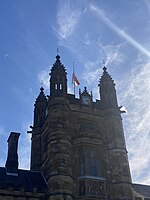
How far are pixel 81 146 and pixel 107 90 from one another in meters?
7.64

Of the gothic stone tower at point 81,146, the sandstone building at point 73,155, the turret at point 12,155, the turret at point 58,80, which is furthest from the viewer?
the turret at point 58,80

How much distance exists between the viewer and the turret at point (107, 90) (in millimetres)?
30078

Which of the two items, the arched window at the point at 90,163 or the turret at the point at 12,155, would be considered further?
the turret at the point at 12,155

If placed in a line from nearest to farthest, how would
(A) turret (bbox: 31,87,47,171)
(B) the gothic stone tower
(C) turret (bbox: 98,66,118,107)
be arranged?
(B) the gothic stone tower
(A) turret (bbox: 31,87,47,171)
(C) turret (bbox: 98,66,118,107)

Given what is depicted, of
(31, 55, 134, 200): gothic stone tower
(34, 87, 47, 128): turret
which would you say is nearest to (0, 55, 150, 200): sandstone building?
(31, 55, 134, 200): gothic stone tower

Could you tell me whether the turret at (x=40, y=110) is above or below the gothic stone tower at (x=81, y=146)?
above

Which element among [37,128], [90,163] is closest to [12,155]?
[37,128]

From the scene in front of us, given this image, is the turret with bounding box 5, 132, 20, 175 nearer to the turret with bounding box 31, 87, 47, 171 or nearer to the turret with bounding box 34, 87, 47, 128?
the turret with bounding box 31, 87, 47, 171

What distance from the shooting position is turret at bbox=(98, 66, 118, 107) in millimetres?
30078

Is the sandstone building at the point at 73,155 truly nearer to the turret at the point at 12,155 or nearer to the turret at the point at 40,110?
the turret at the point at 12,155

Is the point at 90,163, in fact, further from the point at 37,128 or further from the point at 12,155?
the point at 37,128

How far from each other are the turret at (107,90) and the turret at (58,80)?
4.02m

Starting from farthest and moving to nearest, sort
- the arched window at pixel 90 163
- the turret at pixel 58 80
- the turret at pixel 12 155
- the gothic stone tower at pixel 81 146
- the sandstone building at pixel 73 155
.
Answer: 1. the turret at pixel 58 80
2. the turret at pixel 12 155
3. the arched window at pixel 90 163
4. the gothic stone tower at pixel 81 146
5. the sandstone building at pixel 73 155

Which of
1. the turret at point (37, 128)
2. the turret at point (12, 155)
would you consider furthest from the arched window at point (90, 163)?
the turret at point (12, 155)
